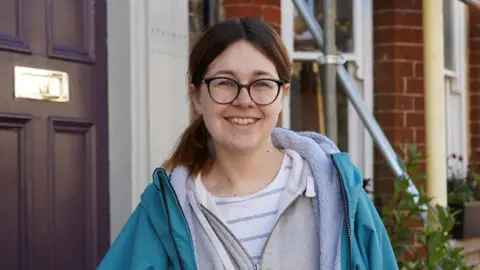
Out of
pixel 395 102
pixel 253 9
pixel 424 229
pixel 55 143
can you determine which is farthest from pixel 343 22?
pixel 55 143

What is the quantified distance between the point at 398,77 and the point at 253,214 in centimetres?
340

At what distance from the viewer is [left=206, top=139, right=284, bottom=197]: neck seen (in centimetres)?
217

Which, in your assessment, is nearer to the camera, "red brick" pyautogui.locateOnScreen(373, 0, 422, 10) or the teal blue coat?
the teal blue coat

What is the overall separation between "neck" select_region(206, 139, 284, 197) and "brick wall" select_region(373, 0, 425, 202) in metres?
3.25

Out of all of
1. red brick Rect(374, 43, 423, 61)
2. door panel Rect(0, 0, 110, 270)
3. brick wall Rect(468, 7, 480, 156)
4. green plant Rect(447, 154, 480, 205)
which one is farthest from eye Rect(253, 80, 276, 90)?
brick wall Rect(468, 7, 480, 156)

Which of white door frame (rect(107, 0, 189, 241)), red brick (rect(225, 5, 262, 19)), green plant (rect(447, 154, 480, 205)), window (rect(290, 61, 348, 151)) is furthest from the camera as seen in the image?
green plant (rect(447, 154, 480, 205))

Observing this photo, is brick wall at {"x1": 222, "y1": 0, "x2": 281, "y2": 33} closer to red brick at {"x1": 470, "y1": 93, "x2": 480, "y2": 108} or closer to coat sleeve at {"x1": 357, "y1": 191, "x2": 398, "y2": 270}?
red brick at {"x1": 470, "y1": 93, "x2": 480, "y2": 108}

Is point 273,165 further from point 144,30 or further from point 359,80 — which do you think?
point 359,80

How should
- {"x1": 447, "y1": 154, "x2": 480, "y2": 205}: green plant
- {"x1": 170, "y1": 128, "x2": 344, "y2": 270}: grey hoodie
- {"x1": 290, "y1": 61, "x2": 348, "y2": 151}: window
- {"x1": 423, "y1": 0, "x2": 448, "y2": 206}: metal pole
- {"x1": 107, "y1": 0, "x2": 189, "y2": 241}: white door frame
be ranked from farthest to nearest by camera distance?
{"x1": 447, "y1": 154, "x2": 480, "y2": 205}: green plant, {"x1": 290, "y1": 61, "x2": 348, "y2": 151}: window, {"x1": 423, "y1": 0, "x2": 448, "y2": 206}: metal pole, {"x1": 107, "y1": 0, "x2": 189, "y2": 241}: white door frame, {"x1": 170, "y1": 128, "x2": 344, "y2": 270}: grey hoodie

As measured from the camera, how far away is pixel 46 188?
337cm

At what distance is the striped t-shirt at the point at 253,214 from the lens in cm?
208

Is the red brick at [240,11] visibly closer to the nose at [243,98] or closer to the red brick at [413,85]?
the red brick at [413,85]

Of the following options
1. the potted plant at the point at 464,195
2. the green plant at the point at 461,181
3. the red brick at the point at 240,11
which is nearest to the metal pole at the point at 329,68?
the red brick at the point at 240,11

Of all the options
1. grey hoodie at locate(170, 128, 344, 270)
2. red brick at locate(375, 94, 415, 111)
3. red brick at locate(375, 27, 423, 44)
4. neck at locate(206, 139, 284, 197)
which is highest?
red brick at locate(375, 27, 423, 44)
